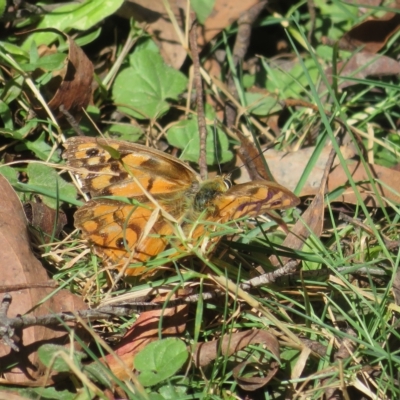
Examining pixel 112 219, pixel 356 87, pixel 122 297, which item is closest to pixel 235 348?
pixel 122 297

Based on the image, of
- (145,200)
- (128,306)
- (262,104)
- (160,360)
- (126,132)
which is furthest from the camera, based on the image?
(262,104)

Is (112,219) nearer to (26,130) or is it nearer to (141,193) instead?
(141,193)

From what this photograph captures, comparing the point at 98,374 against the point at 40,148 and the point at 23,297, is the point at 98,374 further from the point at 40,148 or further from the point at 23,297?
the point at 40,148

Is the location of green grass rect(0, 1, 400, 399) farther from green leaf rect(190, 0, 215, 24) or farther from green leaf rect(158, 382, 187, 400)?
green leaf rect(190, 0, 215, 24)

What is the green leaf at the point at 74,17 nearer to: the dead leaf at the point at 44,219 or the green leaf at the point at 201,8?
the green leaf at the point at 201,8

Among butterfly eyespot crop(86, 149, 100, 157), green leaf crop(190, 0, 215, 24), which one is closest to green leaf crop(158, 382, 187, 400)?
butterfly eyespot crop(86, 149, 100, 157)

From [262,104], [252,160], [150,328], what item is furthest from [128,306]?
[262,104]

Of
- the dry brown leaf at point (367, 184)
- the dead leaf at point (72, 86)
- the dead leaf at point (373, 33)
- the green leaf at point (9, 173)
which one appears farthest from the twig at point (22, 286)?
the dead leaf at point (373, 33)
